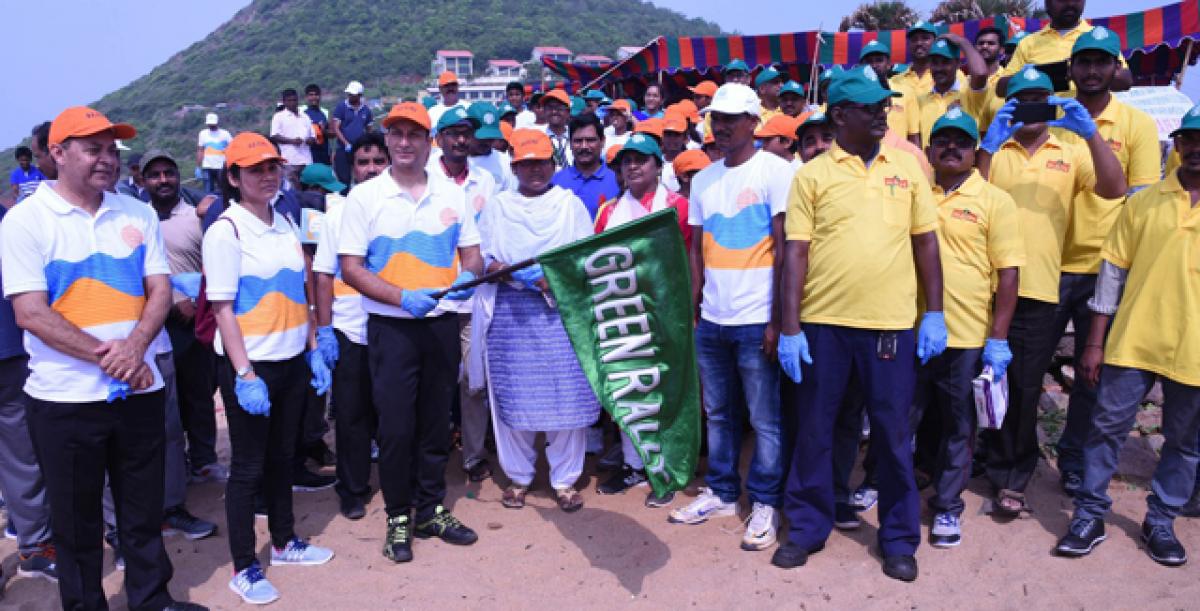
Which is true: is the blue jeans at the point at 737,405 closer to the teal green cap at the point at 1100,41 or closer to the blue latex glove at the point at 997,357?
the blue latex glove at the point at 997,357

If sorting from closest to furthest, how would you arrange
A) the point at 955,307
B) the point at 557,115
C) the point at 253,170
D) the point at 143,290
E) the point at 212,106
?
the point at 143,290
the point at 253,170
the point at 955,307
the point at 557,115
the point at 212,106

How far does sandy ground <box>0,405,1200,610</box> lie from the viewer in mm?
3883

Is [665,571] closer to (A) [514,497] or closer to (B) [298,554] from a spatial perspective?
(A) [514,497]

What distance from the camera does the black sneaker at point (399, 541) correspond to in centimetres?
437

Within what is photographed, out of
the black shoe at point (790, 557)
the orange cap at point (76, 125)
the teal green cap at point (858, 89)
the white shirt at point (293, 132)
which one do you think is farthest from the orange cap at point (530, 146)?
the white shirt at point (293, 132)

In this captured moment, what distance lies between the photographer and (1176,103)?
8.20 meters

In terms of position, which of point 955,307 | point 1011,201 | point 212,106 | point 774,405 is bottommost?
A: point 774,405

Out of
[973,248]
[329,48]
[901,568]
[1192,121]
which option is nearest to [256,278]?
[901,568]

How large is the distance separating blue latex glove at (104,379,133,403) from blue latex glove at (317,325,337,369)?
3.42 ft

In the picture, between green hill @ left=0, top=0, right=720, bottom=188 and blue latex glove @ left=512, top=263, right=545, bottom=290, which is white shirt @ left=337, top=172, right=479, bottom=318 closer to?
blue latex glove @ left=512, top=263, right=545, bottom=290

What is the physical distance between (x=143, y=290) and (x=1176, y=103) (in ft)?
31.8

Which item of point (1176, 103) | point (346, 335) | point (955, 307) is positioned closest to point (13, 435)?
point (346, 335)

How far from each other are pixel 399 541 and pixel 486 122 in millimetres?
3720

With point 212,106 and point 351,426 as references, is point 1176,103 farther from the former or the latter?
point 212,106
